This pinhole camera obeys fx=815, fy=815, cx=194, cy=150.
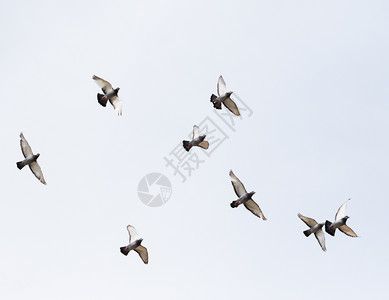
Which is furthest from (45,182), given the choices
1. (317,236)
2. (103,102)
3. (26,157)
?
(317,236)

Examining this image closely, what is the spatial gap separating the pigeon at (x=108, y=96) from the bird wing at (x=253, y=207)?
29.7 feet

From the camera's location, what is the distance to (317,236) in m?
46.8

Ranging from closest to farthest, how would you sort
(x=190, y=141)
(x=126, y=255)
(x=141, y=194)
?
(x=126, y=255), (x=190, y=141), (x=141, y=194)

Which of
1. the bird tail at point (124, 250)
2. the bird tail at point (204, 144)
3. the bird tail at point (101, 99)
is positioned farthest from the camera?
the bird tail at point (204, 144)

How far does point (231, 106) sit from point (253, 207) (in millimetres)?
6635

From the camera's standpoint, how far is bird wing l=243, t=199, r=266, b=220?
46.7m

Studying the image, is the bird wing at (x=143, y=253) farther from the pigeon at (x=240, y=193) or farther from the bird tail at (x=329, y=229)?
the bird tail at (x=329, y=229)

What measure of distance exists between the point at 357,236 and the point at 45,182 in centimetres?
1815

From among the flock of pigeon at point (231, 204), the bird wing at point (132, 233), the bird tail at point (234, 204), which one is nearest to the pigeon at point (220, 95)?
the flock of pigeon at point (231, 204)

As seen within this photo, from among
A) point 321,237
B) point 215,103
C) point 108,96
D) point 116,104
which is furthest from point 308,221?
point 108,96

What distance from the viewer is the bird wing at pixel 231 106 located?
162 feet

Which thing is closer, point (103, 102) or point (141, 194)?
point (103, 102)

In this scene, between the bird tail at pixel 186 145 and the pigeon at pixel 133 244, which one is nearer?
the pigeon at pixel 133 244

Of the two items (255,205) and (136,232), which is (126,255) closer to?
(136,232)
